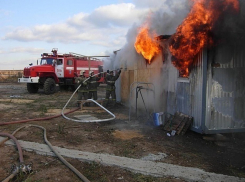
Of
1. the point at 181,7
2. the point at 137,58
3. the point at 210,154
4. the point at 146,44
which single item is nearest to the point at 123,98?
the point at 137,58

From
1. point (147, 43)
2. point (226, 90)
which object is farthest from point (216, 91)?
point (147, 43)

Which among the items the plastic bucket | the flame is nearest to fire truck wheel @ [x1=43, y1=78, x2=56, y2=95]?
the flame

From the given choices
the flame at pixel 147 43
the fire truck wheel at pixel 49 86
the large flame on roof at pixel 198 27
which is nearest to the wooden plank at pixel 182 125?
the large flame on roof at pixel 198 27

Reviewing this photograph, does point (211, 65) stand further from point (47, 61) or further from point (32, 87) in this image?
Result: point (32, 87)

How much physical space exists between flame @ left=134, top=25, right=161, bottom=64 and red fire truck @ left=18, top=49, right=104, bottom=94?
10395 mm

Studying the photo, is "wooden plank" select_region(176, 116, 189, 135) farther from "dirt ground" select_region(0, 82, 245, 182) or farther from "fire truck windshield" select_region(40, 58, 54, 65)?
"fire truck windshield" select_region(40, 58, 54, 65)

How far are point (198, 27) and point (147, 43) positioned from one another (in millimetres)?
2563

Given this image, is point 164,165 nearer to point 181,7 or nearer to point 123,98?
point 181,7

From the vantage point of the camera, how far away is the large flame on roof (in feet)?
18.0

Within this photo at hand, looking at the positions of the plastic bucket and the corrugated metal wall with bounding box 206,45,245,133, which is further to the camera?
the plastic bucket

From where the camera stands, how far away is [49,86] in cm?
1688

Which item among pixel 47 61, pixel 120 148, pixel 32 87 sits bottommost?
pixel 120 148

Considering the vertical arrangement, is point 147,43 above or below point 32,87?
above

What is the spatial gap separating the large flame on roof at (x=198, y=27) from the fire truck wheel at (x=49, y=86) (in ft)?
40.9
